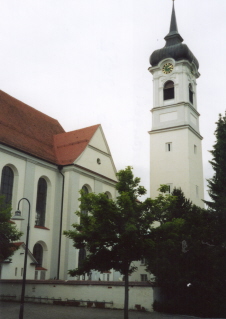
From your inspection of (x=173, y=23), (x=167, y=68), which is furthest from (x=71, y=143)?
(x=173, y=23)

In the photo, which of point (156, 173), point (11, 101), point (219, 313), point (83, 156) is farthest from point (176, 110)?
point (219, 313)

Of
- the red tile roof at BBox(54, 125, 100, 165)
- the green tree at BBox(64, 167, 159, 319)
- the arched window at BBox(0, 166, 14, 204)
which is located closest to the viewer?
the green tree at BBox(64, 167, 159, 319)

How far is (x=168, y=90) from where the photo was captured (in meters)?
43.4

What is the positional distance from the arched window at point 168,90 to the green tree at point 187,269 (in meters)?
26.2

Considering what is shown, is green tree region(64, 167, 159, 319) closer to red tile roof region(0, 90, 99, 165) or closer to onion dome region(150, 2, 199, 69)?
red tile roof region(0, 90, 99, 165)

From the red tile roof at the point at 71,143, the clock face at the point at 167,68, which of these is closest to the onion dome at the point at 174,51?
the clock face at the point at 167,68

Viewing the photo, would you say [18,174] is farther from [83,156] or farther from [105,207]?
[105,207]

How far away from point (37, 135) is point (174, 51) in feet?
64.2

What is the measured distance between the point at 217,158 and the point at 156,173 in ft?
46.1

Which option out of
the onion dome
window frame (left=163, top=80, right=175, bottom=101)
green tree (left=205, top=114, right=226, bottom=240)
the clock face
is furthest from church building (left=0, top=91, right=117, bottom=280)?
the onion dome

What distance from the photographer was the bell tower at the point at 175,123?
39.2 metres

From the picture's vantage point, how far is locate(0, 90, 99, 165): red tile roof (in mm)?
28480

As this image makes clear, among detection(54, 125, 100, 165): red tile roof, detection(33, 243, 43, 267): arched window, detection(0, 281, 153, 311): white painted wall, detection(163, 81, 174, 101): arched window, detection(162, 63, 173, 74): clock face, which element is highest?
detection(162, 63, 173, 74): clock face

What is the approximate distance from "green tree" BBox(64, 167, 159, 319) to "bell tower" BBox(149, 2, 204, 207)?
21594mm
